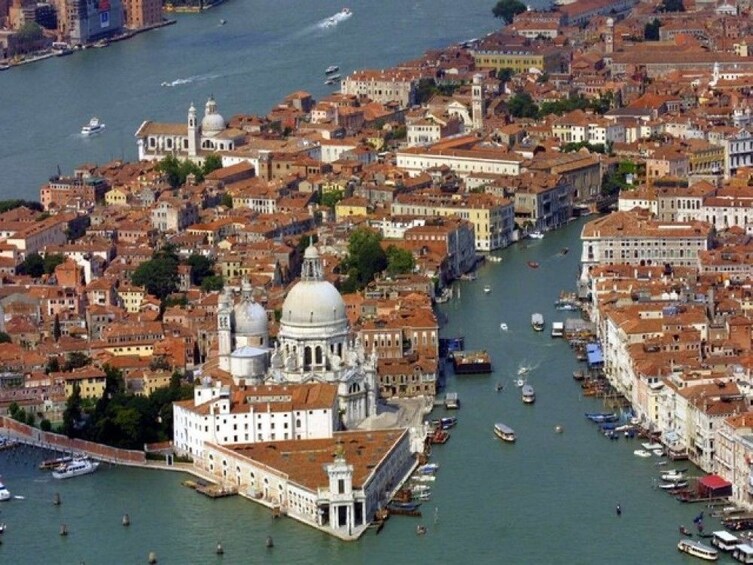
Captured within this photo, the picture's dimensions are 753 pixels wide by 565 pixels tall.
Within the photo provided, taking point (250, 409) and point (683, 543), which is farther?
point (250, 409)

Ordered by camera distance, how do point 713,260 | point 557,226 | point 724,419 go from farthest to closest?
1. point 557,226
2. point 713,260
3. point 724,419

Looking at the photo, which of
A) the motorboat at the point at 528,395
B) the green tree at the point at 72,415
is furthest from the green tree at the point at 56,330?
the motorboat at the point at 528,395

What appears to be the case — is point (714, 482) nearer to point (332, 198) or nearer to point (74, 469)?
point (74, 469)

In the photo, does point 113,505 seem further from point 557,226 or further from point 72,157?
point 72,157

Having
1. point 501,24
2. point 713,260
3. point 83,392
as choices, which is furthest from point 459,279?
point 501,24

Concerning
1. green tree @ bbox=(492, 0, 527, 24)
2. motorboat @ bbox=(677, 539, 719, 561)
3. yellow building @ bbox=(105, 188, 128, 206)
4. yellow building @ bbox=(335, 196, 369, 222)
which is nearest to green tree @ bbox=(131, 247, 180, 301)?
yellow building @ bbox=(335, 196, 369, 222)

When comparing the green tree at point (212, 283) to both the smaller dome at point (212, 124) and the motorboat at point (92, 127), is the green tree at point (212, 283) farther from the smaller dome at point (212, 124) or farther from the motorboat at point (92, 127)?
the motorboat at point (92, 127)
